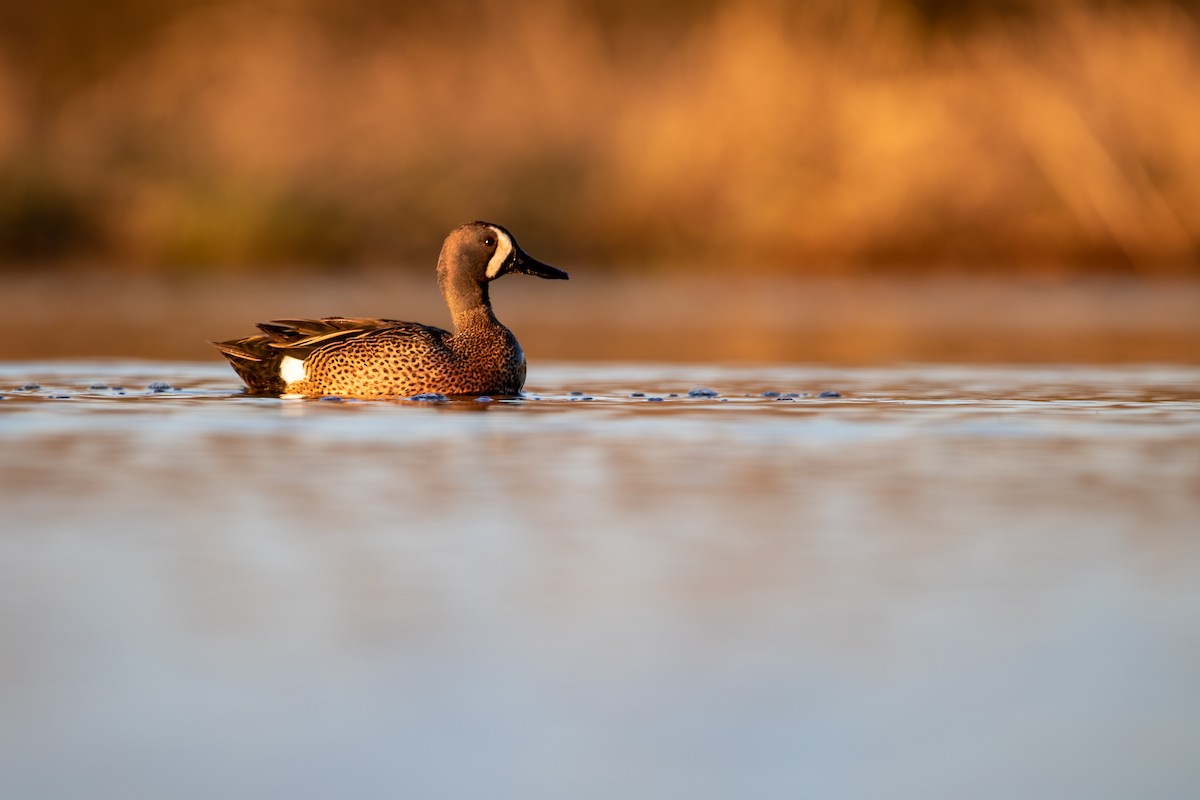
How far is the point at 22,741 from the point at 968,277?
15.4 metres

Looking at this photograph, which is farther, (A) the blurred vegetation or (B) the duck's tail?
(A) the blurred vegetation

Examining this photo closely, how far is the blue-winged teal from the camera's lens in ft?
30.7

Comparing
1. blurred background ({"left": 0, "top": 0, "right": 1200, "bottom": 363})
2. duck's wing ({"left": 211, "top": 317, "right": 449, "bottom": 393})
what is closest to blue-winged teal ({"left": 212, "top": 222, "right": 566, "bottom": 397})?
duck's wing ({"left": 211, "top": 317, "right": 449, "bottom": 393})

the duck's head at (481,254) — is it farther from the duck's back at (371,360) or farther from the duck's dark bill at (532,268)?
the duck's back at (371,360)

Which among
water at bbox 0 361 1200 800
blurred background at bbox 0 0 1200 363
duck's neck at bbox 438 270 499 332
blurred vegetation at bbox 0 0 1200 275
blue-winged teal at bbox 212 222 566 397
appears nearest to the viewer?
water at bbox 0 361 1200 800

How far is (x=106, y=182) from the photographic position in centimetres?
1945

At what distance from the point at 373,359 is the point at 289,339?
40cm

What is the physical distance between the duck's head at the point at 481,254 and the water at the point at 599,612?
2.39 meters

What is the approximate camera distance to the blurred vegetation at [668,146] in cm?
1766

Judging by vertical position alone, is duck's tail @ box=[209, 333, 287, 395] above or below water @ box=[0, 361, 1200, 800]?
above

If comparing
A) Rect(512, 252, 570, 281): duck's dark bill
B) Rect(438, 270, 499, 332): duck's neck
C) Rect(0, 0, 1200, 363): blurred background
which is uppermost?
Rect(0, 0, 1200, 363): blurred background

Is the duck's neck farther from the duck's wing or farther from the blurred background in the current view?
the blurred background

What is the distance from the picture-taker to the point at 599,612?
4.56 m

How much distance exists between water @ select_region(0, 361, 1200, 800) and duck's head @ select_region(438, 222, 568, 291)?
7.84ft
